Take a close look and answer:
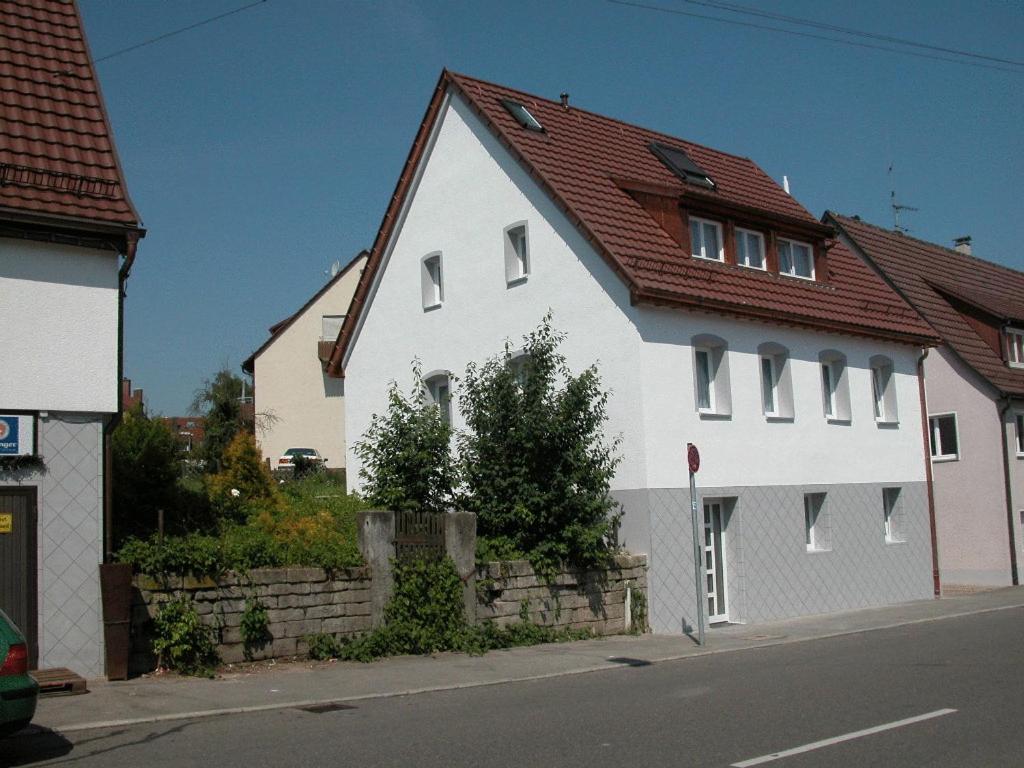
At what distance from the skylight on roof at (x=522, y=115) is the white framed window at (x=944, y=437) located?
13.3 meters

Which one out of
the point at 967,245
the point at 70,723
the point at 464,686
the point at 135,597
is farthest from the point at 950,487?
the point at 70,723

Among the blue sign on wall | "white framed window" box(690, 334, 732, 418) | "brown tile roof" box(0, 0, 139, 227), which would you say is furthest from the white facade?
"white framed window" box(690, 334, 732, 418)

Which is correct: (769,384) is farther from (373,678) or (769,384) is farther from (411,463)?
(373,678)

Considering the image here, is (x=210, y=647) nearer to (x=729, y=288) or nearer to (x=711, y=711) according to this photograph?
(x=711, y=711)

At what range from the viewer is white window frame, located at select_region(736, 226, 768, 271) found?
22.1m

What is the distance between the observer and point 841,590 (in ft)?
71.8

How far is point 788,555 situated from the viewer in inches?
815

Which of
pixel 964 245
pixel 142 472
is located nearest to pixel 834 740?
pixel 142 472

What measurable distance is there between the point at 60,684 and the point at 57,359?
3.65 m

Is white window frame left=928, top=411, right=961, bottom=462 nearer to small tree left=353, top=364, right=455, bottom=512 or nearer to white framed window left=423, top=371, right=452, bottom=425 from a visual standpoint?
white framed window left=423, top=371, right=452, bottom=425

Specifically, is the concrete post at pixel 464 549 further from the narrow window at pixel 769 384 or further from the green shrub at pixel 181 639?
the narrow window at pixel 769 384

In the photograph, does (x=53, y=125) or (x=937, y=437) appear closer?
(x=53, y=125)

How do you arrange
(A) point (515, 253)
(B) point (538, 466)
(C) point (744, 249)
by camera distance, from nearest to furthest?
(B) point (538, 466) → (A) point (515, 253) → (C) point (744, 249)

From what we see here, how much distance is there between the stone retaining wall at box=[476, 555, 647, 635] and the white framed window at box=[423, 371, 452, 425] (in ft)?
20.3
